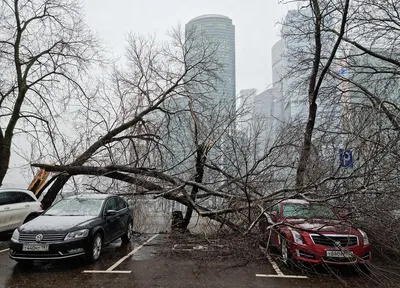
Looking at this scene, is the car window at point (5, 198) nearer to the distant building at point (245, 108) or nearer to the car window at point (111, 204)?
the car window at point (111, 204)

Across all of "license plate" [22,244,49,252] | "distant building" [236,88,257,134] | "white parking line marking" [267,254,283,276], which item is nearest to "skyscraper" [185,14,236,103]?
"distant building" [236,88,257,134]

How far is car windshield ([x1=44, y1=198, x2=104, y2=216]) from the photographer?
8.30m

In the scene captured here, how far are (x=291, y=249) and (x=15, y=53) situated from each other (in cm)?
1393

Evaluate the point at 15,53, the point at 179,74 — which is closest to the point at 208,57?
the point at 179,74

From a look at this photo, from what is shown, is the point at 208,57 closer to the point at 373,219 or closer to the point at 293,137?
the point at 293,137

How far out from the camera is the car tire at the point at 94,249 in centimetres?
726

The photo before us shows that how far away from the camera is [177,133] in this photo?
14.6 metres

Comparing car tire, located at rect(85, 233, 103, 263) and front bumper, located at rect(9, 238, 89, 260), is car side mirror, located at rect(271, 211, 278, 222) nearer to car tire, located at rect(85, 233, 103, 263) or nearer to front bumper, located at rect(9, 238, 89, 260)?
car tire, located at rect(85, 233, 103, 263)

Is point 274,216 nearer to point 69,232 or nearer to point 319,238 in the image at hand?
point 319,238

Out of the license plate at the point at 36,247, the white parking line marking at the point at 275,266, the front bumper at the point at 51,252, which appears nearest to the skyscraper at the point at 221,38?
the white parking line marking at the point at 275,266

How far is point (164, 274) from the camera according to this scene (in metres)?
6.61

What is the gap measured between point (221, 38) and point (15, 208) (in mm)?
11650

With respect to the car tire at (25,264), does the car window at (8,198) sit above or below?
above

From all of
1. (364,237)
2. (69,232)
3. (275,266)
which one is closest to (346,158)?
(364,237)
